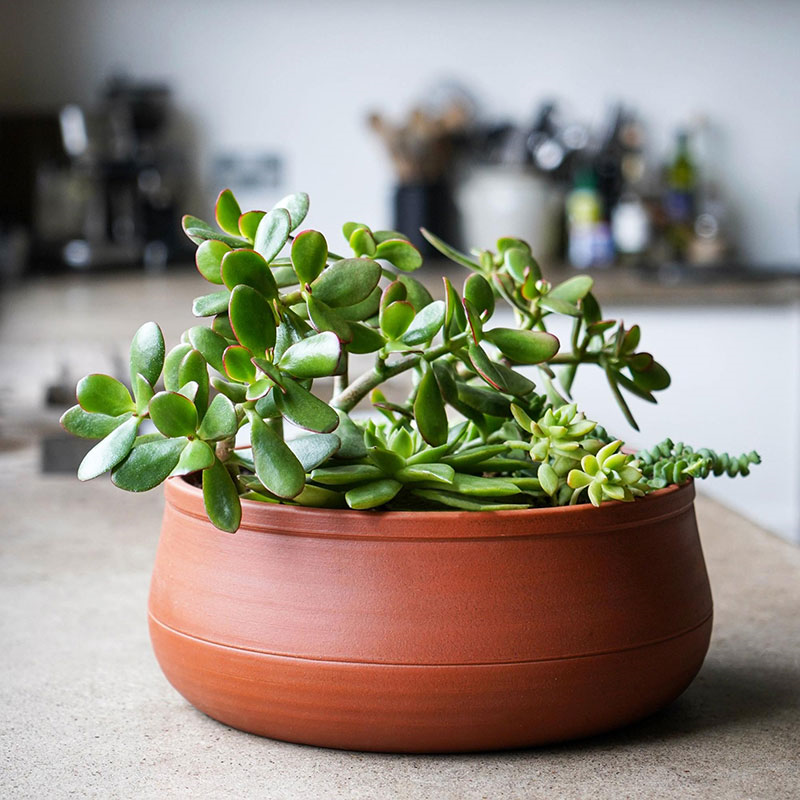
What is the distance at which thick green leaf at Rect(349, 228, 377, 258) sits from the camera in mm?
542

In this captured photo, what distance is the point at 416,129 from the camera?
325cm

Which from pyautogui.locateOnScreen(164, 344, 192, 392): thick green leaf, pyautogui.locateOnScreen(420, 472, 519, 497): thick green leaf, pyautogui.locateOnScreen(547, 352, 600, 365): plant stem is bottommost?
pyautogui.locateOnScreen(420, 472, 519, 497): thick green leaf

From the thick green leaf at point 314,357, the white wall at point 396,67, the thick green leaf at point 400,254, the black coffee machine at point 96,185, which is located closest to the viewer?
the thick green leaf at point 314,357

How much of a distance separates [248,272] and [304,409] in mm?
63

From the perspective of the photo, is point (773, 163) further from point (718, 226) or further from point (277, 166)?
point (277, 166)

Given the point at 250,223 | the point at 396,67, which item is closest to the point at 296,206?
the point at 250,223

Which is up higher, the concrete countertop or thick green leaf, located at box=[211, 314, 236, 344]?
thick green leaf, located at box=[211, 314, 236, 344]

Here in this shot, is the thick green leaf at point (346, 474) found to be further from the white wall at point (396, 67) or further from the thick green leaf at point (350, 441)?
the white wall at point (396, 67)

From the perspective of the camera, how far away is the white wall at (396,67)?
10.7ft

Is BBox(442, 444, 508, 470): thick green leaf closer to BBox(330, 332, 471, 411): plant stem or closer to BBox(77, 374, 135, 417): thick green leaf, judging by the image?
BBox(330, 332, 471, 411): plant stem

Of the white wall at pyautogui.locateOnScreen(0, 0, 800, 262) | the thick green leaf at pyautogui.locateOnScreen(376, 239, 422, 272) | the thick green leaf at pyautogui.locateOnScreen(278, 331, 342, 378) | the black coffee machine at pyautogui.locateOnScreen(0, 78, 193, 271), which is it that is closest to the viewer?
the thick green leaf at pyautogui.locateOnScreen(278, 331, 342, 378)

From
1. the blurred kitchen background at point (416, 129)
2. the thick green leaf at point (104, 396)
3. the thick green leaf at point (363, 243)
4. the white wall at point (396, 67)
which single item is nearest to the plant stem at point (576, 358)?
the thick green leaf at point (363, 243)

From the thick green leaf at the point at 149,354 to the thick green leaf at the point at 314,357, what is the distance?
0.06 meters

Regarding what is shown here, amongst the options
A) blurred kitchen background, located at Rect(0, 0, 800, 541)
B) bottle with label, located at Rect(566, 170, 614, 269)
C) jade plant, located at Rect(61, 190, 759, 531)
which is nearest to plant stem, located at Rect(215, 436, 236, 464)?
jade plant, located at Rect(61, 190, 759, 531)
